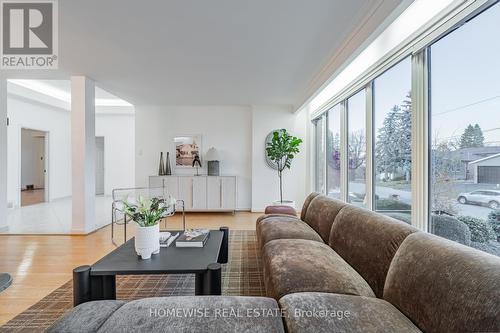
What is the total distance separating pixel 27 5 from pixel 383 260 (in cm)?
376

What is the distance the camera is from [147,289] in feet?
7.91

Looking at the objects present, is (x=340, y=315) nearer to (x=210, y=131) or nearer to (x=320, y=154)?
(x=320, y=154)

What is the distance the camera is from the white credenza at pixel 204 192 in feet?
19.4

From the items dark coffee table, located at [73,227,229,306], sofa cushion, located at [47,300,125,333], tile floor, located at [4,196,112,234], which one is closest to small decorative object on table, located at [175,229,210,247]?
dark coffee table, located at [73,227,229,306]

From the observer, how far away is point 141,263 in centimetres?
188

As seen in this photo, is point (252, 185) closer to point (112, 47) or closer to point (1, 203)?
point (112, 47)

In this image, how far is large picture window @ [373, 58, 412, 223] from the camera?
2.56 meters

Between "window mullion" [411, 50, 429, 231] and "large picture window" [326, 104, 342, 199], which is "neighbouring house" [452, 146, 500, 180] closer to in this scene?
"window mullion" [411, 50, 429, 231]

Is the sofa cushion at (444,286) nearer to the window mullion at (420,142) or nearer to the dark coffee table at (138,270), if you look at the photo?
the window mullion at (420,142)

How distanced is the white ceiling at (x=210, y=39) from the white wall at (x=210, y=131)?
1645 millimetres

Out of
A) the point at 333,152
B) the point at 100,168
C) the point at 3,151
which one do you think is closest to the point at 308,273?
the point at 333,152

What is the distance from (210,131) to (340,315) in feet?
18.5

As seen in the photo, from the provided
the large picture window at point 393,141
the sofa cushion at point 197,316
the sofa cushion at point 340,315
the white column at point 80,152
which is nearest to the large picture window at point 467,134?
the large picture window at point 393,141

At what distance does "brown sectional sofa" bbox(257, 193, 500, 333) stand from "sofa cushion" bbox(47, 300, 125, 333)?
2.71ft
